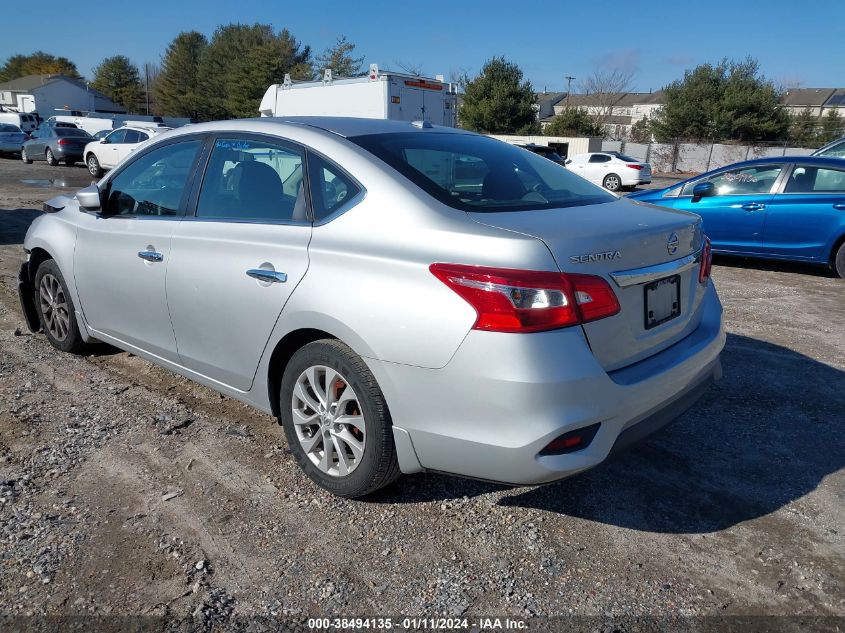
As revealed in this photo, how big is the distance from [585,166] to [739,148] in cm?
1821

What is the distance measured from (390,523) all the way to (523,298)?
1219 millimetres

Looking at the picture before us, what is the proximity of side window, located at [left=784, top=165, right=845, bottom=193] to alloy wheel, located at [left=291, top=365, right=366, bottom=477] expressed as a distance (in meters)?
7.38

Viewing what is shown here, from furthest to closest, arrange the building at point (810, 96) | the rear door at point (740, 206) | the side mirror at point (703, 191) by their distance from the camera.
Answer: the building at point (810, 96) → the side mirror at point (703, 191) → the rear door at point (740, 206)

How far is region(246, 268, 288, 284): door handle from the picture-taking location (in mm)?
2965

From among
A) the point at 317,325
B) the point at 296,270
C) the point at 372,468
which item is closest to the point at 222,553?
the point at 372,468

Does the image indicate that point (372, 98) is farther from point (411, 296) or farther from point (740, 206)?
point (411, 296)

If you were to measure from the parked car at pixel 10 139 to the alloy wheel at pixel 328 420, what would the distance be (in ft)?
98.8

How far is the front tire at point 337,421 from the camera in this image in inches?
107

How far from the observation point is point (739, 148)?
3772 cm

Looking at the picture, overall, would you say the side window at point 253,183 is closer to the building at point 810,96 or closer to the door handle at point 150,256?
the door handle at point 150,256

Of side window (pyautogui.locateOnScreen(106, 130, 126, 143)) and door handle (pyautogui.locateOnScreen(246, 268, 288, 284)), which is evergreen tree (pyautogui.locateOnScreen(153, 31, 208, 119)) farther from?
door handle (pyautogui.locateOnScreen(246, 268, 288, 284))

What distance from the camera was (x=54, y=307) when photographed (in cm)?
477

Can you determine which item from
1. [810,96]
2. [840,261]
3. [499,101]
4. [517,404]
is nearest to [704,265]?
[517,404]

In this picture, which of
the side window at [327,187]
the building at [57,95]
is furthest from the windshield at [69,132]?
the building at [57,95]
